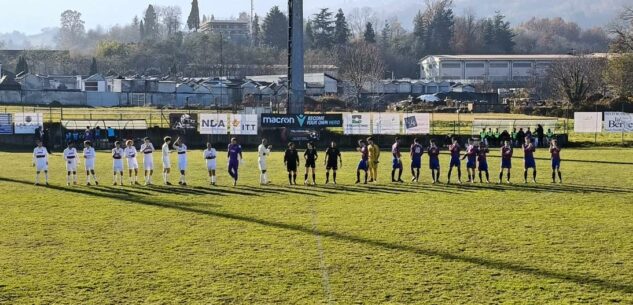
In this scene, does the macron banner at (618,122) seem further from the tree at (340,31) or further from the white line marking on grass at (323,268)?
the tree at (340,31)

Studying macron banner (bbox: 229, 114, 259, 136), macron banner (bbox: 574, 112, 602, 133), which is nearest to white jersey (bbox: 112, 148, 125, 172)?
macron banner (bbox: 229, 114, 259, 136)

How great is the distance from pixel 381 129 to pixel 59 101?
58.7 m

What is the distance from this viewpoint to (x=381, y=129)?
48.3m

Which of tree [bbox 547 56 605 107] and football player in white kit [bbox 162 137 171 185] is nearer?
football player in white kit [bbox 162 137 171 185]

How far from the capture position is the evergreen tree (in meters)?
148

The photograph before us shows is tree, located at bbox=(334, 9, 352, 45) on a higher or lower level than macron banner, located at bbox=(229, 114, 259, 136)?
higher

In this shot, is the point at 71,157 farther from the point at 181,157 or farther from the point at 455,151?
the point at 455,151

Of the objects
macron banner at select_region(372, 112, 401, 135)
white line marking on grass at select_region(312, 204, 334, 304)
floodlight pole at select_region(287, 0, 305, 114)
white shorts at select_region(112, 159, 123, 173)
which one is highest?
floodlight pole at select_region(287, 0, 305, 114)

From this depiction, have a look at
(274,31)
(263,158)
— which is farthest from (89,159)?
(274,31)

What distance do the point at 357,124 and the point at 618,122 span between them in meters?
17.8

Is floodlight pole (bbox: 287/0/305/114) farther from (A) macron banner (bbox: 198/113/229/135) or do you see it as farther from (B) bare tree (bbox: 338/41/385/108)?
(B) bare tree (bbox: 338/41/385/108)

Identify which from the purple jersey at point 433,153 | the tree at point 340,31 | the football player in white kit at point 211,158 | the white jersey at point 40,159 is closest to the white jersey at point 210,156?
the football player in white kit at point 211,158

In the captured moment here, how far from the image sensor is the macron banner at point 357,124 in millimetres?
48094

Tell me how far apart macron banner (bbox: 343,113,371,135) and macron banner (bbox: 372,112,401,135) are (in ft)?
1.37
